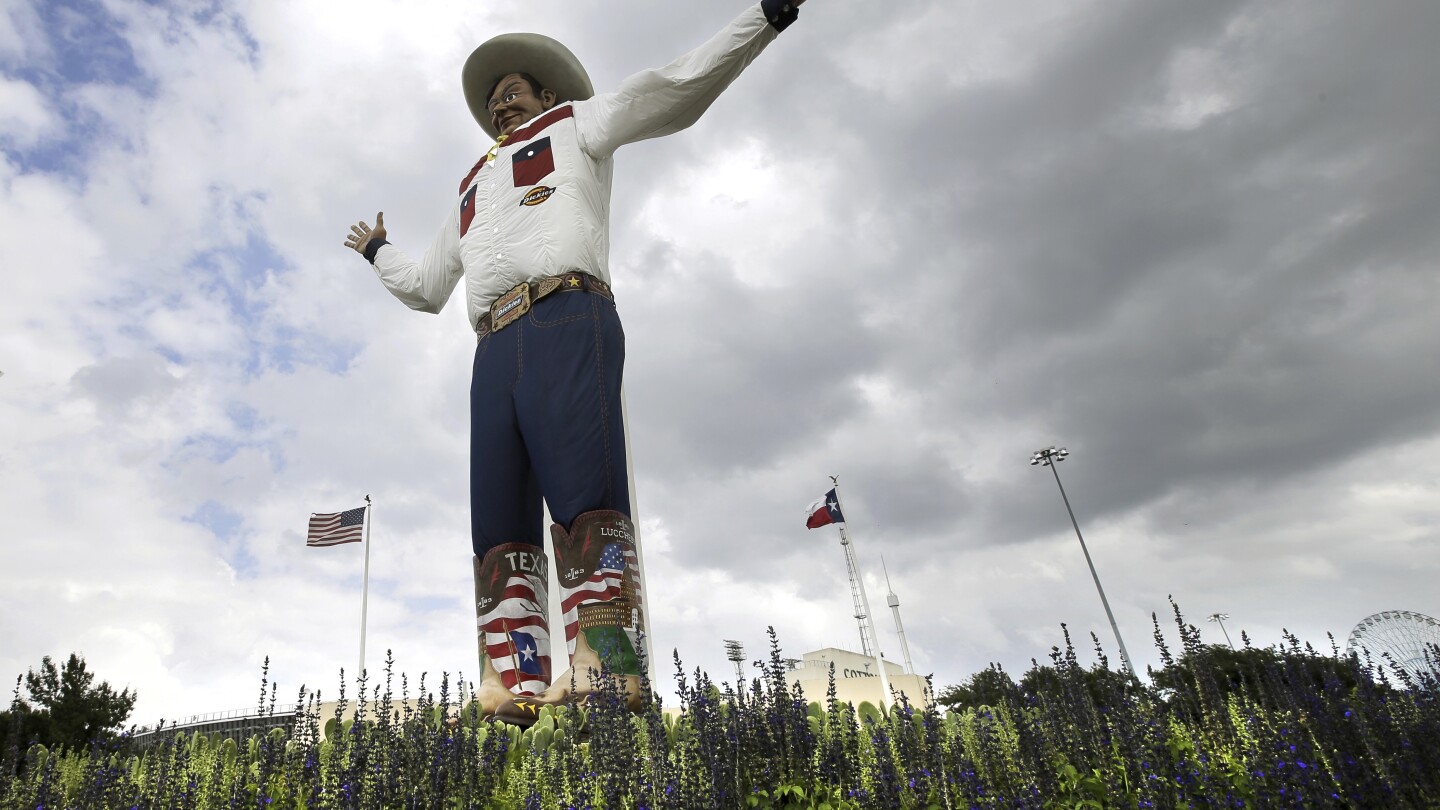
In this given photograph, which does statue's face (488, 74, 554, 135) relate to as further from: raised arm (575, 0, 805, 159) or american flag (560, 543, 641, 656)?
american flag (560, 543, 641, 656)

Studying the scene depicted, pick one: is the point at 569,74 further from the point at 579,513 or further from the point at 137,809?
the point at 137,809

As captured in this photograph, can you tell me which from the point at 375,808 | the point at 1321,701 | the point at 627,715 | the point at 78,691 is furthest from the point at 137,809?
the point at 78,691

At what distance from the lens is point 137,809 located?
11.7 ft

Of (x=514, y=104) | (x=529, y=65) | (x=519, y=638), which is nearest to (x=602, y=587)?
(x=519, y=638)

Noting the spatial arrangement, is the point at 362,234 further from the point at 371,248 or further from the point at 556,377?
the point at 556,377

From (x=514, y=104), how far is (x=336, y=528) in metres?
10.00

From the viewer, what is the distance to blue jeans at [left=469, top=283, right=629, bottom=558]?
251 inches

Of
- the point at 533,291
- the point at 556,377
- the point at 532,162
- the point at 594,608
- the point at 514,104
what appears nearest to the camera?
the point at 594,608

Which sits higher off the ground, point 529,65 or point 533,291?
point 529,65

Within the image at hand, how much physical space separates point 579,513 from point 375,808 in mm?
2831

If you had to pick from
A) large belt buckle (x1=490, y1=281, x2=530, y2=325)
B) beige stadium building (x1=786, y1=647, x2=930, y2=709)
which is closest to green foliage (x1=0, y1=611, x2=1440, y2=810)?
large belt buckle (x1=490, y1=281, x2=530, y2=325)

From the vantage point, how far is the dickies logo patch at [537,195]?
289 inches

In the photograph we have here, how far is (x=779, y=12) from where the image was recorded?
655 cm

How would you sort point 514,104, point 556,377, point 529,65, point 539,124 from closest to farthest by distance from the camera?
point 556,377 < point 539,124 < point 514,104 < point 529,65
